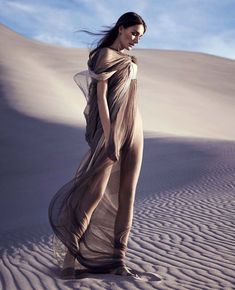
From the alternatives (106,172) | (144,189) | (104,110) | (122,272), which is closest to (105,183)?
(106,172)

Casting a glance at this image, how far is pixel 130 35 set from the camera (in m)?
4.61

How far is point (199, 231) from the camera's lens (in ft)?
22.5

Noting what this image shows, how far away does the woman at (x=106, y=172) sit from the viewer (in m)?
4.51

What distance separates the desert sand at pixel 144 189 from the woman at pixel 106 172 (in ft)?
0.73

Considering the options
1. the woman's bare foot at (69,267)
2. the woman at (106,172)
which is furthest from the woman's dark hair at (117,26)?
the woman's bare foot at (69,267)

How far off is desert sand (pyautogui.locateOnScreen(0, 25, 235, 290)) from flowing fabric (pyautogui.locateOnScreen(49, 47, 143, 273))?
256 mm

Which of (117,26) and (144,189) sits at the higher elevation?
(117,26)

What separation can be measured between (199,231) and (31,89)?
22.2 meters

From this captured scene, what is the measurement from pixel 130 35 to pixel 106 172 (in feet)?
3.75

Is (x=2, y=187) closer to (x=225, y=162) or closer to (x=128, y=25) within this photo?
(x=225, y=162)

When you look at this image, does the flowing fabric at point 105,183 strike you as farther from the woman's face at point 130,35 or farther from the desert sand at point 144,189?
the desert sand at point 144,189

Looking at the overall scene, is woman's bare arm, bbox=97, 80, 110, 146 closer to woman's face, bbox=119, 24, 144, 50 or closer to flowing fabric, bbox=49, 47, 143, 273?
flowing fabric, bbox=49, 47, 143, 273

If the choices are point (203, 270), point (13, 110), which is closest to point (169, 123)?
point (13, 110)

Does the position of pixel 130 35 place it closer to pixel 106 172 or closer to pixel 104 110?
pixel 104 110
